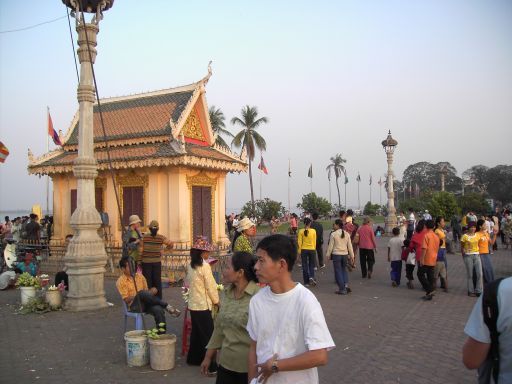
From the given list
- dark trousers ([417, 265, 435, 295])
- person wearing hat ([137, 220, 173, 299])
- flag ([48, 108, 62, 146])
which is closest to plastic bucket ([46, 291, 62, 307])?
person wearing hat ([137, 220, 173, 299])

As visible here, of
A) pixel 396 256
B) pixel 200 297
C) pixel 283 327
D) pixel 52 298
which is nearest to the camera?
pixel 283 327

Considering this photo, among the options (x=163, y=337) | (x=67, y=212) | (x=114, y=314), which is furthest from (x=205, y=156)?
(x=163, y=337)

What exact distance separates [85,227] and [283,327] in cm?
844

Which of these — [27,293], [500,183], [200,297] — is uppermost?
[500,183]

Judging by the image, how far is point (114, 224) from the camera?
1666 cm

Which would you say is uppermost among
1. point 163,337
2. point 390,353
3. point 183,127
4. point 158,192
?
point 183,127

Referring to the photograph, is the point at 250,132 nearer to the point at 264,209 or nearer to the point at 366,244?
the point at 264,209

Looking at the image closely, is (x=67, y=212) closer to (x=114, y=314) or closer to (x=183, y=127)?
(x=183, y=127)

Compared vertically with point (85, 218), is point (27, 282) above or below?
below

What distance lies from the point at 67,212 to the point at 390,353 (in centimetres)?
1443

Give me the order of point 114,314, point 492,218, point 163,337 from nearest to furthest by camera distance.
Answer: point 163,337, point 114,314, point 492,218

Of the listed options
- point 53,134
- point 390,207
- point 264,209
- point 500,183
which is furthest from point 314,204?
point 500,183

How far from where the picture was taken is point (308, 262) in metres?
12.6

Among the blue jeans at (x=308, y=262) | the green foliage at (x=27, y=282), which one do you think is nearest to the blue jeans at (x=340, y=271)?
the blue jeans at (x=308, y=262)
